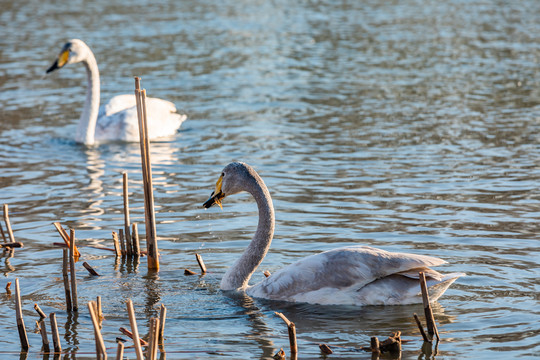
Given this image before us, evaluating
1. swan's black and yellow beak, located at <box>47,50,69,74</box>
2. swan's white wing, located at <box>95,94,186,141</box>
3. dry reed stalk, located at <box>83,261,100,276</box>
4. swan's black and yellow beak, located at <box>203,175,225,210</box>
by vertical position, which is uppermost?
swan's black and yellow beak, located at <box>47,50,69,74</box>

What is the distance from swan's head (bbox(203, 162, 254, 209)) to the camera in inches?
362

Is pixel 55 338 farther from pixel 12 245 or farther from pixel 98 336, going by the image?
pixel 12 245

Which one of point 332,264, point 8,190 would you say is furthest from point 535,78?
point 332,264

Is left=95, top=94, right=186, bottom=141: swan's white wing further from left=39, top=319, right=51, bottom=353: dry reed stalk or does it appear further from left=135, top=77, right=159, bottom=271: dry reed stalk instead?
left=39, top=319, right=51, bottom=353: dry reed stalk

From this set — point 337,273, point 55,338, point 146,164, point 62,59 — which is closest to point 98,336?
point 55,338

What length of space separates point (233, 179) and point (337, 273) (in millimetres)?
1583

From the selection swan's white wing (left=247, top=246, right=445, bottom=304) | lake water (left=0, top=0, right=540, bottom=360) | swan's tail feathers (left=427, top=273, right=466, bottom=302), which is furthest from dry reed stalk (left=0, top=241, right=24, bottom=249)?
swan's tail feathers (left=427, top=273, right=466, bottom=302)

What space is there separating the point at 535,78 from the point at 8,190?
44.0 feet

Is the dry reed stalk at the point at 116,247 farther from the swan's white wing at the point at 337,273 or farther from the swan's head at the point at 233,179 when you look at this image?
the swan's white wing at the point at 337,273

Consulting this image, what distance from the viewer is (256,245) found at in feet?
30.1

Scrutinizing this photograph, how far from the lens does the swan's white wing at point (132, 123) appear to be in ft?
57.3

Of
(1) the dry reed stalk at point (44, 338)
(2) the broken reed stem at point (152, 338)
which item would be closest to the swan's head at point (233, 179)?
(1) the dry reed stalk at point (44, 338)

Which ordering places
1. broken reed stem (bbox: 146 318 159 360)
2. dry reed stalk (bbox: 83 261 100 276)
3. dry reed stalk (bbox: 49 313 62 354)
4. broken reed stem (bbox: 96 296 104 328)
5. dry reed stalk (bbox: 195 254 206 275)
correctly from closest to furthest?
broken reed stem (bbox: 146 318 159 360)
dry reed stalk (bbox: 49 313 62 354)
broken reed stem (bbox: 96 296 104 328)
dry reed stalk (bbox: 83 261 100 276)
dry reed stalk (bbox: 195 254 206 275)

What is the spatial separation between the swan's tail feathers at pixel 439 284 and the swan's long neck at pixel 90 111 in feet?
33.8
